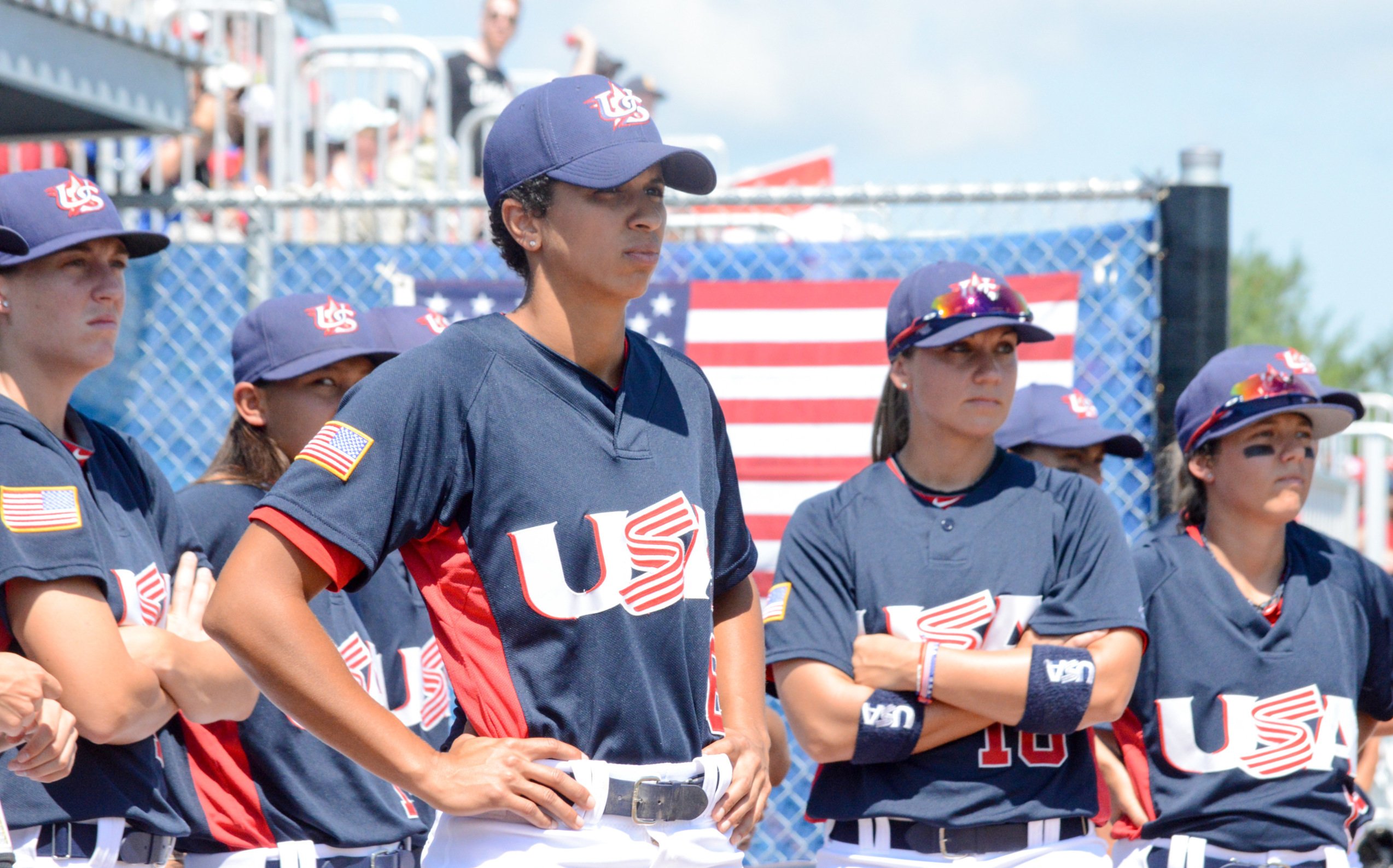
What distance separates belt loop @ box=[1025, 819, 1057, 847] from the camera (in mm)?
3002

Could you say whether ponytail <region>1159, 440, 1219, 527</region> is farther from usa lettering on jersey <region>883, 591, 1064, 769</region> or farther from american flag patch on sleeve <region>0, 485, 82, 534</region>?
american flag patch on sleeve <region>0, 485, 82, 534</region>

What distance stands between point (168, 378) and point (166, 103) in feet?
4.38

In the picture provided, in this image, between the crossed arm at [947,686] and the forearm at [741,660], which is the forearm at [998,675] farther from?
the forearm at [741,660]

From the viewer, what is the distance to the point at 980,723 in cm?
306

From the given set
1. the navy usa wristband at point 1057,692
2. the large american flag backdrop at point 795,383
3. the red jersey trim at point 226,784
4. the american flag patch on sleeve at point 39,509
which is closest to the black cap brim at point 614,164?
the american flag patch on sleeve at point 39,509

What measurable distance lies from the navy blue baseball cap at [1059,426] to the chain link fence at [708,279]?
0.39 m

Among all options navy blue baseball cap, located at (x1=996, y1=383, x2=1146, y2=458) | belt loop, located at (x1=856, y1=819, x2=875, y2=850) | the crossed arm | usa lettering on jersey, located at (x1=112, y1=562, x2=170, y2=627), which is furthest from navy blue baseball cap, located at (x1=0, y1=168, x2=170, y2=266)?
navy blue baseball cap, located at (x1=996, y1=383, x2=1146, y2=458)

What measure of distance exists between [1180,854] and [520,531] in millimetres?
2041

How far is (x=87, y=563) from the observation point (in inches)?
102

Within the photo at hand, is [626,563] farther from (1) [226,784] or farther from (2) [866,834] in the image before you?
(1) [226,784]

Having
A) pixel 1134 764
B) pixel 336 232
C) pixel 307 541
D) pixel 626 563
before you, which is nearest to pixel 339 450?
pixel 307 541

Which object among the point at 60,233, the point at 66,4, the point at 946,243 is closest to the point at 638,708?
the point at 60,233

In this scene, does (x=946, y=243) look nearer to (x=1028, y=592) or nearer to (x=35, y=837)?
(x=1028, y=592)

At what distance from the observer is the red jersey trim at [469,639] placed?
2.07m
